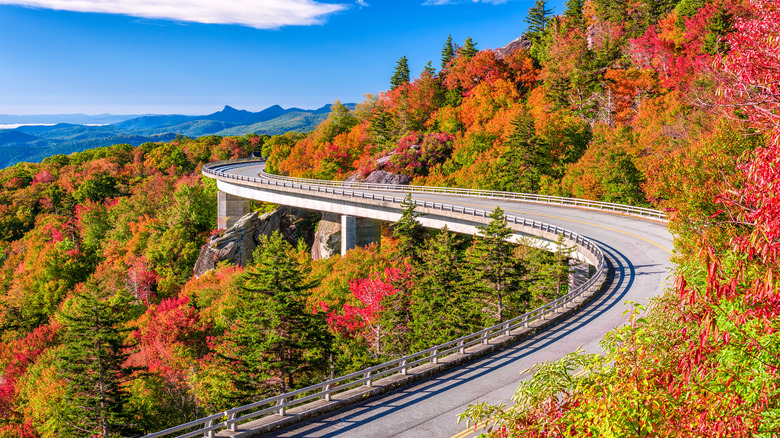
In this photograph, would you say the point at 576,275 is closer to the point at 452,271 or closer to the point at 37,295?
the point at 452,271

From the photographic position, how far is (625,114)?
54688 millimetres

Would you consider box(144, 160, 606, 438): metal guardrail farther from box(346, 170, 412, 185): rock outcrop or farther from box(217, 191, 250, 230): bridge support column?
box(217, 191, 250, 230): bridge support column

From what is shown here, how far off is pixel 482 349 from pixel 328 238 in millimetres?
41805

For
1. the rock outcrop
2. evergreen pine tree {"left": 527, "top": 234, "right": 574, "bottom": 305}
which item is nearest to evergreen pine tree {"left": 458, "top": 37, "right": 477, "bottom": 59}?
the rock outcrop

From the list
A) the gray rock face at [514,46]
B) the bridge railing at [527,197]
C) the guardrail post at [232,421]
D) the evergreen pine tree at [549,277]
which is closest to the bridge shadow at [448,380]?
the guardrail post at [232,421]

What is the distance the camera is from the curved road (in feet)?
38.6

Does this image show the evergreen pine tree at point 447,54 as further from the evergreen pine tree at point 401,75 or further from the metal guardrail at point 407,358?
the metal guardrail at point 407,358

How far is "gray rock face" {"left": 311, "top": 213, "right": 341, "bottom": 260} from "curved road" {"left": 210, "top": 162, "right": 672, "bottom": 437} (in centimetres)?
3275

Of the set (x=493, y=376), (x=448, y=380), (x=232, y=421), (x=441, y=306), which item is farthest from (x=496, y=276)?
(x=232, y=421)

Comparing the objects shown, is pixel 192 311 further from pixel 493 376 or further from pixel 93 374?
pixel 493 376

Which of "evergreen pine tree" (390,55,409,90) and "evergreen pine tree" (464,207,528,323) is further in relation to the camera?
"evergreen pine tree" (390,55,409,90)

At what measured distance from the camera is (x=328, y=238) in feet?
187

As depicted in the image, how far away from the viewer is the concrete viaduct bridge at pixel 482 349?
11.9 meters

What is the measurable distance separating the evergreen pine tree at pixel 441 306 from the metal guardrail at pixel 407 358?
0.93 metres
